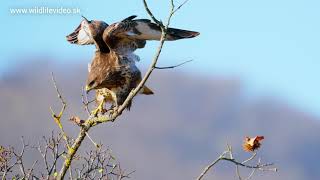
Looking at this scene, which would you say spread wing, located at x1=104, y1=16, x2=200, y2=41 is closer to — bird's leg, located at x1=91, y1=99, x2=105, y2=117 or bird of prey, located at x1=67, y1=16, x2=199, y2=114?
bird of prey, located at x1=67, y1=16, x2=199, y2=114

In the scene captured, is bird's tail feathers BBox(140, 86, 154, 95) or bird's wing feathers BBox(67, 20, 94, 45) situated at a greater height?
bird's wing feathers BBox(67, 20, 94, 45)

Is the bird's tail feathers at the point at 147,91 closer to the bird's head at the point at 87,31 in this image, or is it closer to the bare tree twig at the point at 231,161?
the bird's head at the point at 87,31

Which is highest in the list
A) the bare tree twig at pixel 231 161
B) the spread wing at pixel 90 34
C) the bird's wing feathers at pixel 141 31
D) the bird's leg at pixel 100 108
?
the spread wing at pixel 90 34

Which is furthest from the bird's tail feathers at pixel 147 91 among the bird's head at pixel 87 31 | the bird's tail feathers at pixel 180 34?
the bird's tail feathers at pixel 180 34

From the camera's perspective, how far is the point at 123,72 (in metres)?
9.04

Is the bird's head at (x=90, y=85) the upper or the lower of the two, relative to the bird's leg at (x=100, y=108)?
upper

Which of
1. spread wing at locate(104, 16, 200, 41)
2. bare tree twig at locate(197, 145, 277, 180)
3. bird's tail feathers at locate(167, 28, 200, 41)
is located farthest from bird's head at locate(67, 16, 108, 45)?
bare tree twig at locate(197, 145, 277, 180)

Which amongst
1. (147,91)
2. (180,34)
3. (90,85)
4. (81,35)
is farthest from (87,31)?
(147,91)

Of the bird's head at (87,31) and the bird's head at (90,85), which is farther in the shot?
the bird's head at (90,85)

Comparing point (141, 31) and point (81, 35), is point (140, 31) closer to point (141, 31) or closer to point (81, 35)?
point (141, 31)

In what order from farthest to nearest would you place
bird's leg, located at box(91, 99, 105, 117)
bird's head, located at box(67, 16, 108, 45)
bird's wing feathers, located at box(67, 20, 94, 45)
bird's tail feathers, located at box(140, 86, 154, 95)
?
bird's tail feathers, located at box(140, 86, 154, 95), bird's wing feathers, located at box(67, 20, 94, 45), bird's head, located at box(67, 16, 108, 45), bird's leg, located at box(91, 99, 105, 117)

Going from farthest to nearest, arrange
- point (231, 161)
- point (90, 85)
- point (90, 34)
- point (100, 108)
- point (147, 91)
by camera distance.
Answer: point (147, 91) < point (90, 85) < point (90, 34) < point (100, 108) < point (231, 161)

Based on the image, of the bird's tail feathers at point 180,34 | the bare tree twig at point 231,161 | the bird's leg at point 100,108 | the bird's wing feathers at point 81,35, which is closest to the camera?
the bare tree twig at point 231,161

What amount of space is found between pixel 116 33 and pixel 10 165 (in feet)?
5.31
